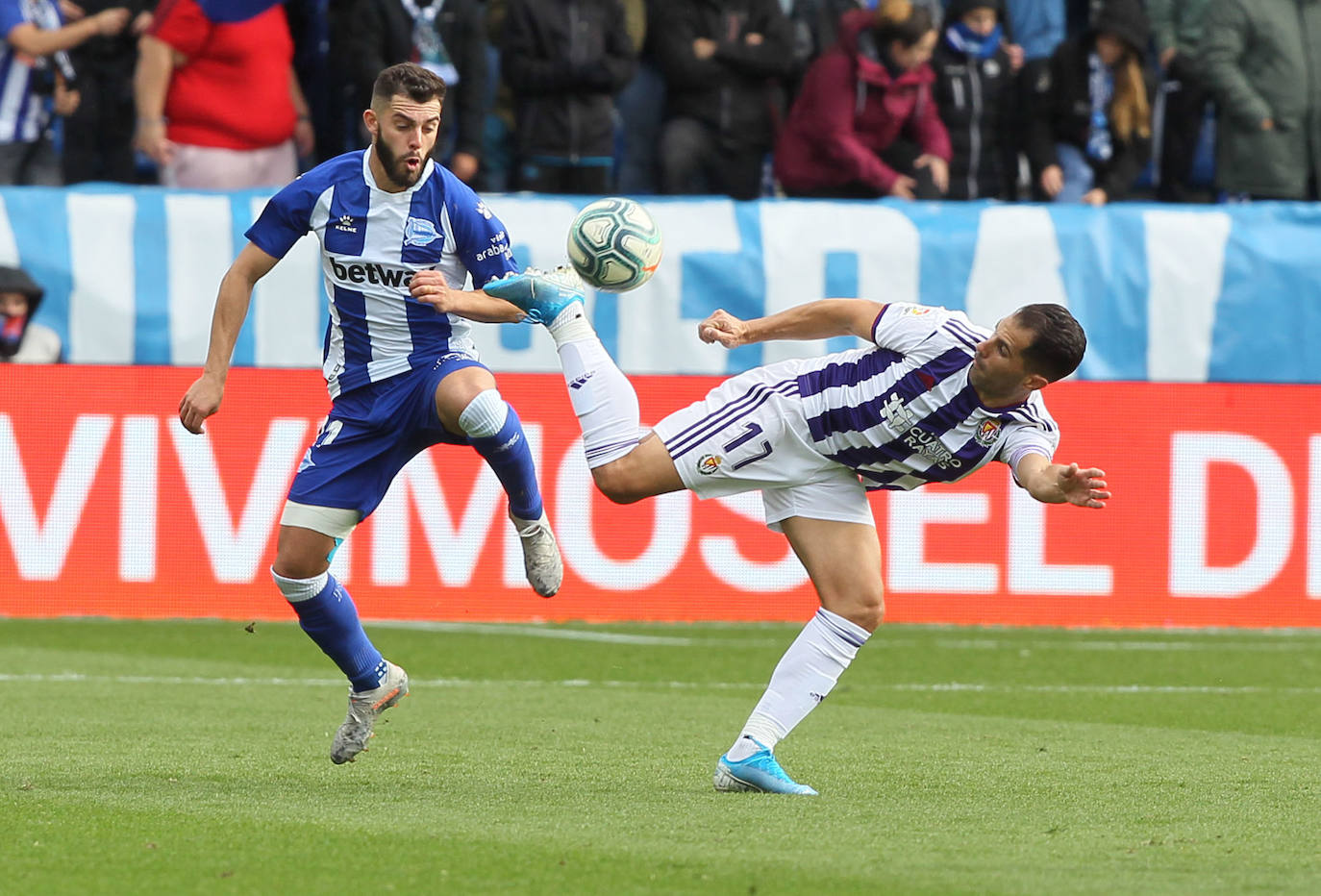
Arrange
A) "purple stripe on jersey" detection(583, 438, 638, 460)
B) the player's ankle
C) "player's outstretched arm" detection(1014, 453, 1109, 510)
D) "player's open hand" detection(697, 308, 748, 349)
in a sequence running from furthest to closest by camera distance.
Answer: the player's ankle < "purple stripe on jersey" detection(583, 438, 638, 460) < "player's open hand" detection(697, 308, 748, 349) < "player's outstretched arm" detection(1014, 453, 1109, 510)

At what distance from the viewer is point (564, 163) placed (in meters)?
13.7

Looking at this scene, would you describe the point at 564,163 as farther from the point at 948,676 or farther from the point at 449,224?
the point at 449,224

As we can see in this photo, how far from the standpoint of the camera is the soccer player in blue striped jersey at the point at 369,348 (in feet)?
22.1

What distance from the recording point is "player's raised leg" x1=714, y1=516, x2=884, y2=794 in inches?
254

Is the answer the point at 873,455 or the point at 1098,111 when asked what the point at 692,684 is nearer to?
the point at 873,455

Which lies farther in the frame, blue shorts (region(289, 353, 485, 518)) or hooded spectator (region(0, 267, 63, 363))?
hooded spectator (region(0, 267, 63, 363))

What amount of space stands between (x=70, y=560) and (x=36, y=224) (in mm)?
2245

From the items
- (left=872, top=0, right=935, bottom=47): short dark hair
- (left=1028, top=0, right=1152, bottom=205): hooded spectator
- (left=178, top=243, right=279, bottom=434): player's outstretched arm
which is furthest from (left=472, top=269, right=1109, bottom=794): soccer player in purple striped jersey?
(left=1028, top=0, right=1152, bottom=205): hooded spectator

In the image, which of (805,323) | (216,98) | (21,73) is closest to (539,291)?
(805,323)

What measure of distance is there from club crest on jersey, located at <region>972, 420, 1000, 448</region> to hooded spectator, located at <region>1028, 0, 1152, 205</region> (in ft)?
27.2

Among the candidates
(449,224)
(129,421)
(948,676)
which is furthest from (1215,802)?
(129,421)

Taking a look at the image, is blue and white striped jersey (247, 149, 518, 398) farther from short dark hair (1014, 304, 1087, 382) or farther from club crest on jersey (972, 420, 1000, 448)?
short dark hair (1014, 304, 1087, 382)

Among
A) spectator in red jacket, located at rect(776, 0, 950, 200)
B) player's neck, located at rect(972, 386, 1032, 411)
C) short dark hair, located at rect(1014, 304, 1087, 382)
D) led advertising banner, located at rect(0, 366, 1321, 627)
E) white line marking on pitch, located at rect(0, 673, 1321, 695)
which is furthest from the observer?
spectator in red jacket, located at rect(776, 0, 950, 200)

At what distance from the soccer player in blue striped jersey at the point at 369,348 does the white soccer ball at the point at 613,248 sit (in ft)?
0.87
